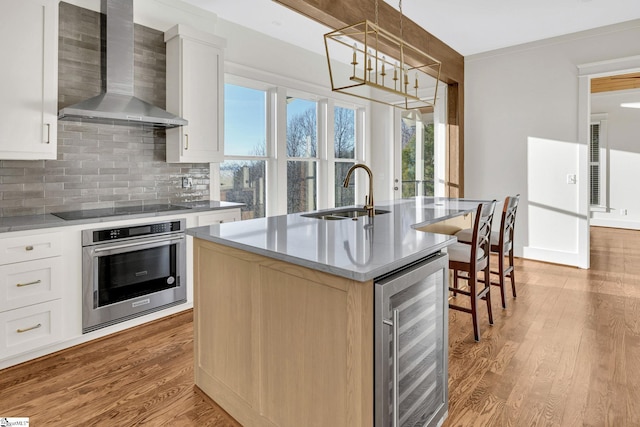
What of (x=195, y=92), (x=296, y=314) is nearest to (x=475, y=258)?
(x=296, y=314)

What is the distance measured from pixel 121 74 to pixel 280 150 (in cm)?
206

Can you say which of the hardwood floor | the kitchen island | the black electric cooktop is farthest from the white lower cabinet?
the kitchen island

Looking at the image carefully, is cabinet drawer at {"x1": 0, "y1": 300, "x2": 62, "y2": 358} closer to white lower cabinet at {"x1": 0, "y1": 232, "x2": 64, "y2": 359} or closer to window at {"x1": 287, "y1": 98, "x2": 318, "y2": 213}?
white lower cabinet at {"x1": 0, "y1": 232, "x2": 64, "y2": 359}

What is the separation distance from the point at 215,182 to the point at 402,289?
3.09 meters

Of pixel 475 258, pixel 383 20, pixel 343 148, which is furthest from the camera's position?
pixel 343 148

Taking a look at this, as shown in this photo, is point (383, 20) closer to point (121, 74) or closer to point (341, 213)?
point (341, 213)

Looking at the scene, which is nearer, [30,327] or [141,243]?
[30,327]

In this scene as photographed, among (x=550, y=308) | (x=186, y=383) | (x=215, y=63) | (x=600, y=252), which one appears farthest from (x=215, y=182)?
(x=600, y=252)

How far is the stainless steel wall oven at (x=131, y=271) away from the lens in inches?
108

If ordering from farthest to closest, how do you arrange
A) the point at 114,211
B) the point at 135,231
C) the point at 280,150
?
the point at 280,150 → the point at 114,211 → the point at 135,231

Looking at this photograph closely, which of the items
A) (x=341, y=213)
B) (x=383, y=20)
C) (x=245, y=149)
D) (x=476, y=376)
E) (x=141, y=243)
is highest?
(x=383, y=20)

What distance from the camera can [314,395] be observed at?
1490mm

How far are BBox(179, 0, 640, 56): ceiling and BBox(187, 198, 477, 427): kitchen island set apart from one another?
2809 mm

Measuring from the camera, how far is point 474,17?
4.23 metres
